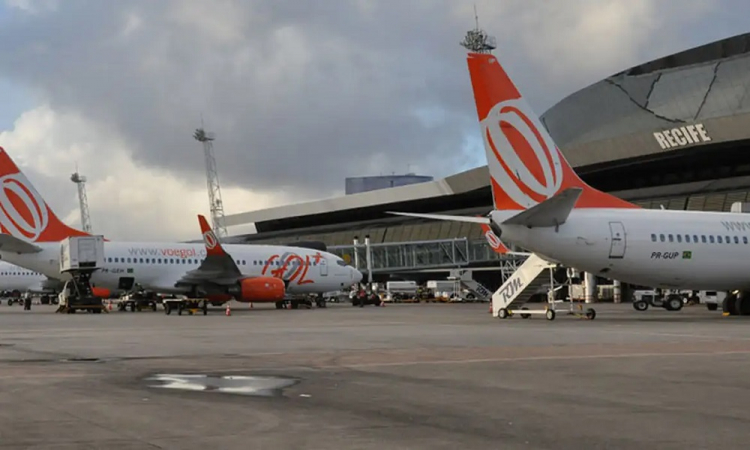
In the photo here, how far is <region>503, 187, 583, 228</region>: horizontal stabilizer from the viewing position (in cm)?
2861

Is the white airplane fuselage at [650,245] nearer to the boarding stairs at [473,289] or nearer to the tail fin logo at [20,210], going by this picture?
the tail fin logo at [20,210]

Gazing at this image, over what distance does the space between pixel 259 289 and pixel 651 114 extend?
5086 cm

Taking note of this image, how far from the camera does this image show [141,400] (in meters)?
10.8

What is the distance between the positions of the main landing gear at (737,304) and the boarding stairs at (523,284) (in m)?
8.62

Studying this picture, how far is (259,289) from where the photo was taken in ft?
161

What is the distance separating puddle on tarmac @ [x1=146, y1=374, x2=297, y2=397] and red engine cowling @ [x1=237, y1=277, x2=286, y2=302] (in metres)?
35.6

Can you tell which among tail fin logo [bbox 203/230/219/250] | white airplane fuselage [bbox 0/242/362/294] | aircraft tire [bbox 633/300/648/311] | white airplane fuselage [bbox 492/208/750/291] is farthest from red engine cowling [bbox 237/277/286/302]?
white airplane fuselage [bbox 492/208/750/291]

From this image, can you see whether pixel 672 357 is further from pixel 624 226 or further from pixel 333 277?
pixel 333 277

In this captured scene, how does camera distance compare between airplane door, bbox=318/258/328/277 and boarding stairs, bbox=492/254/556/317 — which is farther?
airplane door, bbox=318/258/328/277

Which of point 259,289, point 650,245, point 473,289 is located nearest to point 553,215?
point 650,245

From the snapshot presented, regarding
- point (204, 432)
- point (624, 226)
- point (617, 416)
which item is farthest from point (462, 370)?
point (624, 226)

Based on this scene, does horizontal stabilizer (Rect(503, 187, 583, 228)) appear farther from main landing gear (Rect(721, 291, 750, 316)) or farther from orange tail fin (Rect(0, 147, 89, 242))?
orange tail fin (Rect(0, 147, 89, 242))

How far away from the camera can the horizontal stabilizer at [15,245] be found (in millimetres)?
48312

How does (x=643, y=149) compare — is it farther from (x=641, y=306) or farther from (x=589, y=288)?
(x=641, y=306)
